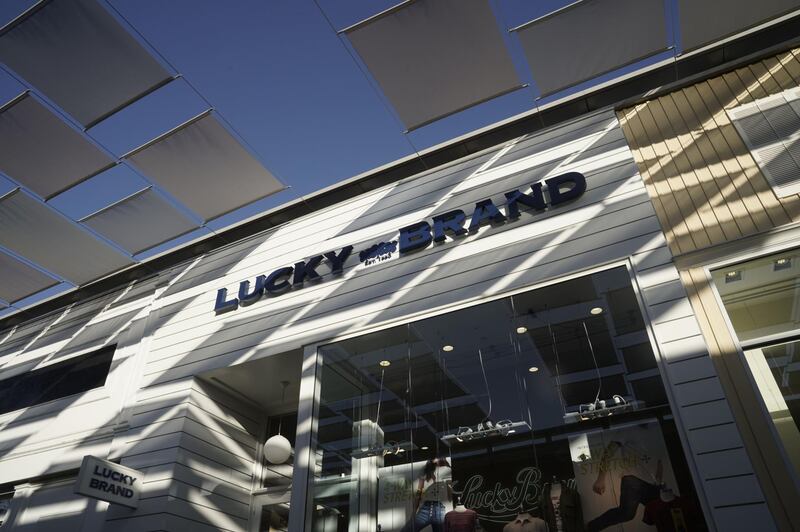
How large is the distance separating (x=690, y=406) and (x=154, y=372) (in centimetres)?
633

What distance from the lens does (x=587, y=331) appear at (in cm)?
504

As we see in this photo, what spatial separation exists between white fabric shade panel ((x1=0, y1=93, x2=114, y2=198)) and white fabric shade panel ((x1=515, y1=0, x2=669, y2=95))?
542cm

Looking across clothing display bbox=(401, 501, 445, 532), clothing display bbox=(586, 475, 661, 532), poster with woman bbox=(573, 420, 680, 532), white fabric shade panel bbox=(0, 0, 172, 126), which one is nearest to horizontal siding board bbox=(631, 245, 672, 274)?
poster with woman bbox=(573, 420, 680, 532)

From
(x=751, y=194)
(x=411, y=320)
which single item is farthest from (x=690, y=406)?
(x=411, y=320)

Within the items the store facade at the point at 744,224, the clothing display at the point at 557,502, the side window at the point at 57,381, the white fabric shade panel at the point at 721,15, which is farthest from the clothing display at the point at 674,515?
the side window at the point at 57,381

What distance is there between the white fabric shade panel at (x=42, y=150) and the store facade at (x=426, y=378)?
204cm

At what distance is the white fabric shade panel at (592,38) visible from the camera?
226 inches

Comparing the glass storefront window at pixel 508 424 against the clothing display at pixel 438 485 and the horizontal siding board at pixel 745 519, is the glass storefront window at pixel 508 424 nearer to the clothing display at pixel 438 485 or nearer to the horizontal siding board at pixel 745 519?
the clothing display at pixel 438 485

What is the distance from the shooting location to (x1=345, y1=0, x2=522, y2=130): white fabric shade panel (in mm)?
5781

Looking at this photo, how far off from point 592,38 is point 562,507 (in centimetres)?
459

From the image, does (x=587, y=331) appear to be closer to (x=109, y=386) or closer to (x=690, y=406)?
(x=690, y=406)

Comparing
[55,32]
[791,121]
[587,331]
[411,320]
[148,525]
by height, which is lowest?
[148,525]

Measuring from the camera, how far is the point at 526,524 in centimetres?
445

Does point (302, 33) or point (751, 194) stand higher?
point (302, 33)
